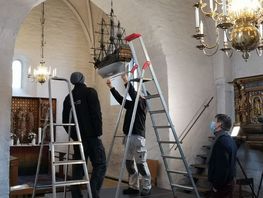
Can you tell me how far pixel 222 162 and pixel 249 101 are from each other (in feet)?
11.1

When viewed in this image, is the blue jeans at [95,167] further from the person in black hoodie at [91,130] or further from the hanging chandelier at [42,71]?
the hanging chandelier at [42,71]

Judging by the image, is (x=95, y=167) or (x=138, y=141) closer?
(x=95, y=167)

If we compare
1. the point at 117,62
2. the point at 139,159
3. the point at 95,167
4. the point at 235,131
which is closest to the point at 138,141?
the point at 139,159

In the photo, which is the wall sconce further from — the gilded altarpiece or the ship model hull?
the ship model hull

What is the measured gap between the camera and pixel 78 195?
14.3 ft

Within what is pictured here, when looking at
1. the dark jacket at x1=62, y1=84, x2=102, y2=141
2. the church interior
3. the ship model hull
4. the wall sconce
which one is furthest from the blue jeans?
the wall sconce

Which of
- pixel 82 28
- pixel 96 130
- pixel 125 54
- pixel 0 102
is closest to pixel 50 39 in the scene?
pixel 82 28

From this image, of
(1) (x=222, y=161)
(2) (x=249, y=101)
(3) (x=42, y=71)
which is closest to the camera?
(1) (x=222, y=161)

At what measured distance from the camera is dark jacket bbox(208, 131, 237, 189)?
3.72m

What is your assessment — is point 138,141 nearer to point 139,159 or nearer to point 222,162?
point 139,159

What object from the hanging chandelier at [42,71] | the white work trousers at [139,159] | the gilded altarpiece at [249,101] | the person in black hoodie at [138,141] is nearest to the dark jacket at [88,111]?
the person in black hoodie at [138,141]

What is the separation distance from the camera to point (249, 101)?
6.78m

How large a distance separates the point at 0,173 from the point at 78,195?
1113 mm

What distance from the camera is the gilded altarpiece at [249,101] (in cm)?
654
